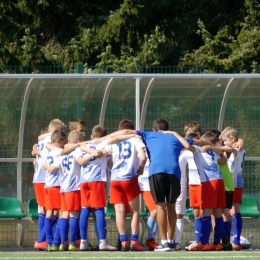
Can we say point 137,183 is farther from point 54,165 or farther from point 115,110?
point 115,110

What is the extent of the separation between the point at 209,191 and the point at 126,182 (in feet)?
3.63

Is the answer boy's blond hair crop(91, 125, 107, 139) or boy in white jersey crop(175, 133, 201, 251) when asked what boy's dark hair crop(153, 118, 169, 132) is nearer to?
boy in white jersey crop(175, 133, 201, 251)

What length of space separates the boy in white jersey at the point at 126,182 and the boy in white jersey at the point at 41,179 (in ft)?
2.75

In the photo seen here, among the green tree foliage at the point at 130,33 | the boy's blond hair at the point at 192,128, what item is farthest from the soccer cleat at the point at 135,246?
the green tree foliage at the point at 130,33

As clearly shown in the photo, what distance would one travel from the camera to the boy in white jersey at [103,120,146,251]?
493 inches

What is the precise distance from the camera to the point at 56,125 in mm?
12859

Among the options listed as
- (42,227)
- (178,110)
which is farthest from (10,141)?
(178,110)

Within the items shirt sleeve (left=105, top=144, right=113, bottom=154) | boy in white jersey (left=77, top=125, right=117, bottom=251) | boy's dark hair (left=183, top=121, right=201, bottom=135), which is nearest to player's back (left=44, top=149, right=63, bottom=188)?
boy in white jersey (left=77, top=125, right=117, bottom=251)

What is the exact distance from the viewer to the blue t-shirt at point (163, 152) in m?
12.1

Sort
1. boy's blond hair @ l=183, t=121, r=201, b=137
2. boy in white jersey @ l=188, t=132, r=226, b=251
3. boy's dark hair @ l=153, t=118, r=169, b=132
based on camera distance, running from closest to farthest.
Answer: boy's dark hair @ l=153, t=118, r=169, b=132 < boy in white jersey @ l=188, t=132, r=226, b=251 < boy's blond hair @ l=183, t=121, r=201, b=137

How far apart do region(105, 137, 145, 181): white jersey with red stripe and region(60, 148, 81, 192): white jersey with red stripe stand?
484 mm

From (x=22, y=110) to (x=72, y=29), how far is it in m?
10.3

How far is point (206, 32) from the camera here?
72.5 feet

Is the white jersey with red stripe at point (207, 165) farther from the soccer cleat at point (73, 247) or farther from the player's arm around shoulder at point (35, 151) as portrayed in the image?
the player's arm around shoulder at point (35, 151)
